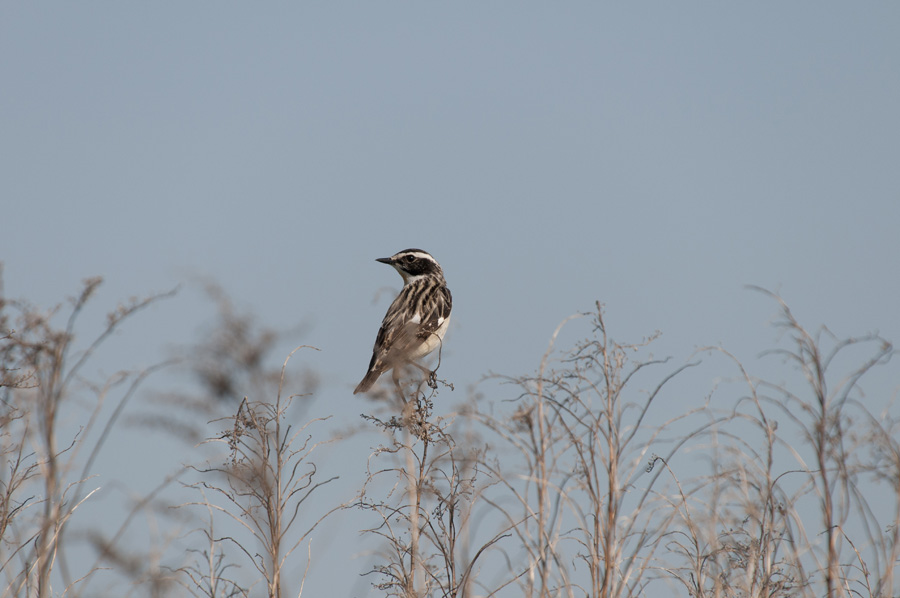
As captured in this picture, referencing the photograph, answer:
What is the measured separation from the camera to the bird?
31.7ft

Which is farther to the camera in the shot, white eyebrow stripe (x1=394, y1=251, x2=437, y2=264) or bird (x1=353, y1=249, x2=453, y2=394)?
white eyebrow stripe (x1=394, y1=251, x2=437, y2=264)

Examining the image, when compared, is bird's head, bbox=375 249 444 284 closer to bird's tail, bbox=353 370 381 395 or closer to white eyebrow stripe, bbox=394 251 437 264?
white eyebrow stripe, bbox=394 251 437 264

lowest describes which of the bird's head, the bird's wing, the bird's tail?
the bird's tail

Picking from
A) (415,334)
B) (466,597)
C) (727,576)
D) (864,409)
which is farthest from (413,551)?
(415,334)

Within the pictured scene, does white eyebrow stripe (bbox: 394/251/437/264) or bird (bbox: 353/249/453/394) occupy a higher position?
white eyebrow stripe (bbox: 394/251/437/264)

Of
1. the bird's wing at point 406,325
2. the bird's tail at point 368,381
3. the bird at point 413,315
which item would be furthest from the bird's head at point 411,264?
the bird's tail at point 368,381

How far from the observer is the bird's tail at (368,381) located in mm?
9633

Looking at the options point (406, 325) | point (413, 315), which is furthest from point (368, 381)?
point (413, 315)

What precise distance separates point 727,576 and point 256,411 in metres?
3.29

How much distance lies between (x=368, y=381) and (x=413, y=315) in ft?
3.48

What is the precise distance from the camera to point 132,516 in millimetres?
4367

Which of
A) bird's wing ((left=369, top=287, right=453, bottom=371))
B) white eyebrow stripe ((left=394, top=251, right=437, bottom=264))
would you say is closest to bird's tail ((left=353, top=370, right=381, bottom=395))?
bird's wing ((left=369, top=287, right=453, bottom=371))

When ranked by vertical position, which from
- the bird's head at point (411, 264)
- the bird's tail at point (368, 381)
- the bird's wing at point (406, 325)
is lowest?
the bird's tail at point (368, 381)

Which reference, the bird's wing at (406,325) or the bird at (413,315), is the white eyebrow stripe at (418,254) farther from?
the bird's wing at (406,325)
